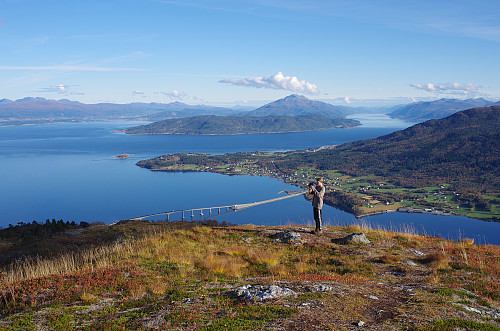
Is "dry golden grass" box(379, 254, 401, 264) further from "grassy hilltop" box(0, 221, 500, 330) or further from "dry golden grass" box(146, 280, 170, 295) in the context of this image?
"dry golden grass" box(146, 280, 170, 295)

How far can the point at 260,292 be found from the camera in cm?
961

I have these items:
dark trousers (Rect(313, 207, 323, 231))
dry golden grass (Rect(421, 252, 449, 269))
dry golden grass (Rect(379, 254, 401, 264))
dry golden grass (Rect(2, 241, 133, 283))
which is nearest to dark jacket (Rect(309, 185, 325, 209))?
dark trousers (Rect(313, 207, 323, 231))

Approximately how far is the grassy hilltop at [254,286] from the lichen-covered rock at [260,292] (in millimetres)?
118

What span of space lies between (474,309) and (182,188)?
472 feet

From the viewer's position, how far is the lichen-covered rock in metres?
9.29

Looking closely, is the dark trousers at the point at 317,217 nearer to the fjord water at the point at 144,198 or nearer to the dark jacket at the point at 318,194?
the dark jacket at the point at 318,194

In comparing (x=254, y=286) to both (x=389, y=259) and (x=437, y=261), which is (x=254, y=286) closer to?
(x=389, y=259)

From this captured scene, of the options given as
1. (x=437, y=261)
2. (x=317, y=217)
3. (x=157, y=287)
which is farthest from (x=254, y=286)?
(x=317, y=217)

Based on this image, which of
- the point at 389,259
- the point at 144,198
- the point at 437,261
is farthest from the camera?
the point at 144,198

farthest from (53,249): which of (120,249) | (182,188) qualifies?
(182,188)

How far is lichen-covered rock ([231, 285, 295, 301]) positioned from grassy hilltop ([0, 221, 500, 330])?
118 millimetres

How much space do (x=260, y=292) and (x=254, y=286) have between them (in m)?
0.57

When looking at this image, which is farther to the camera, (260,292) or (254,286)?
(254,286)

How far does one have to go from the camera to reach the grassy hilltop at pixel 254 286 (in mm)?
8125
